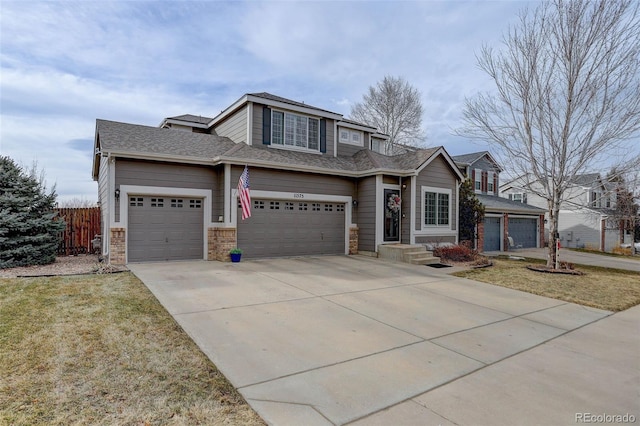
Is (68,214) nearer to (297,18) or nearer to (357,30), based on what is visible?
(297,18)

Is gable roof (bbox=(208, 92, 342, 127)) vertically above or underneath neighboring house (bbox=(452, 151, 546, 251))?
above

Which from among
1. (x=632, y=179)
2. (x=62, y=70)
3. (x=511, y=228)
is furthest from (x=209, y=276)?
(x=511, y=228)

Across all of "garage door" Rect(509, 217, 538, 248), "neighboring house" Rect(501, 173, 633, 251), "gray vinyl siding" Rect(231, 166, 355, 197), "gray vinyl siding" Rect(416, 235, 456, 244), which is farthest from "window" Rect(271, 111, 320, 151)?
"neighboring house" Rect(501, 173, 633, 251)

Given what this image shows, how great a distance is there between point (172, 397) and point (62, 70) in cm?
1088

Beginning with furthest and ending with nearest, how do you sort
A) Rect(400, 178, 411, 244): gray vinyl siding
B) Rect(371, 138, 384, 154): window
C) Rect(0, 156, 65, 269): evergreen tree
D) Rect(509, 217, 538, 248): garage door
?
Rect(509, 217, 538, 248): garage door, Rect(371, 138, 384, 154): window, Rect(400, 178, 411, 244): gray vinyl siding, Rect(0, 156, 65, 269): evergreen tree

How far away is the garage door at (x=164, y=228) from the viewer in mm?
10164

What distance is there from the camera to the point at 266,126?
1323cm

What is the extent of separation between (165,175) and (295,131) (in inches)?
216

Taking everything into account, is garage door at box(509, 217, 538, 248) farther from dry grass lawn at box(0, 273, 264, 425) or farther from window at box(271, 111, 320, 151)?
dry grass lawn at box(0, 273, 264, 425)

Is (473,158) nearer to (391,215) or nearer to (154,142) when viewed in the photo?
(391,215)

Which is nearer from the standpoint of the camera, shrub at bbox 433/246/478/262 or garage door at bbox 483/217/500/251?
shrub at bbox 433/246/478/262

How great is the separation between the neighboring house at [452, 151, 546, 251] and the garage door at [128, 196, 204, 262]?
1475 cm

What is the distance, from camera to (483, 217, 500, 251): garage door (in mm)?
19844

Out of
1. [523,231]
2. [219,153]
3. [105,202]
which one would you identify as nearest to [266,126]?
[219,153]
